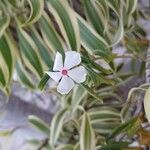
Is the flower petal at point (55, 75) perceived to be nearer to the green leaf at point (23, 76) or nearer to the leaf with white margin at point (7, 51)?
the leaf with white margin at point (7, 51)

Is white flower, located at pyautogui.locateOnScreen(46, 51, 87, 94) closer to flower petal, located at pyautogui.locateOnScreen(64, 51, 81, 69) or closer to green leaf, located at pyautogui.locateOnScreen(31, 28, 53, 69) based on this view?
flower petal, located at pyautogui.locateOnScreen(64, 51, 81, 69)

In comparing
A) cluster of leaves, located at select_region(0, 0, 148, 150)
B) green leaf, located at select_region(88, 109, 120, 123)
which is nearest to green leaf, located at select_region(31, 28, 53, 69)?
cluster of leaves, located at select_region(0, 0, 148, 150)

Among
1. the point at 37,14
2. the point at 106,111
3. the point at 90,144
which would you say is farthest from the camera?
the point at 106,111

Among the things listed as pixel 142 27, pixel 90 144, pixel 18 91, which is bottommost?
pixel 90 144

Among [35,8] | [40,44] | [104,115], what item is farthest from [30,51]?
[104,115]

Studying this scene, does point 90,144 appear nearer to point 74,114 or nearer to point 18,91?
point 74,114

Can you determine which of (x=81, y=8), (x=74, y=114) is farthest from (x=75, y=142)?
(x=81, y=8)

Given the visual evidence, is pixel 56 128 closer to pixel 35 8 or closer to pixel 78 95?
pixel 78 95
